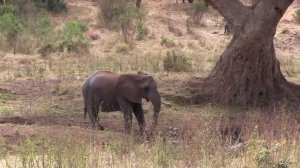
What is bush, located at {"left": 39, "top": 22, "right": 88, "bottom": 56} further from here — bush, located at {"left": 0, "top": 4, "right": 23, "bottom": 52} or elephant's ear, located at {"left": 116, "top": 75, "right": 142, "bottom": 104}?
elephant's ear, located at {"left": 116, "top": 75, "right": 142, "bottom": 104}

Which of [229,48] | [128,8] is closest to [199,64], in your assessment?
[229,48]

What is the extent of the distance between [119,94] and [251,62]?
12.2ft

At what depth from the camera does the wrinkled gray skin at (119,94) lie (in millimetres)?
10406

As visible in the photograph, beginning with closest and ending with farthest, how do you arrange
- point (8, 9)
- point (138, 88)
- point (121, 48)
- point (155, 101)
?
1. point (155, 101)
2. point (138, 88)
3. point (121, 48)
4. point (8, 9)

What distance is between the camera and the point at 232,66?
44.5 feet

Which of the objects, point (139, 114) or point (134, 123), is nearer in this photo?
point (139, 114)

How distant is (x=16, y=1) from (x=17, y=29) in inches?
373

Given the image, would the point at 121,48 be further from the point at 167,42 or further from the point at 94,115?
the point at 94,115

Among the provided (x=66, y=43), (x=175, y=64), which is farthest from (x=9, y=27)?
(x=175, y=64)

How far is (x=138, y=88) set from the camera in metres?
10.5

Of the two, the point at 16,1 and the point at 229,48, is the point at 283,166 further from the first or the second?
the point at 16,1

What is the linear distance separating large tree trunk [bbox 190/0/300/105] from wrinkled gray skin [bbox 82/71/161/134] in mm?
3122

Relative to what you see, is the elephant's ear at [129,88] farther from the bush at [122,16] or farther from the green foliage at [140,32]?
the green foliage at [140,32]

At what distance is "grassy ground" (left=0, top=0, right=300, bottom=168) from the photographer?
6941mm
